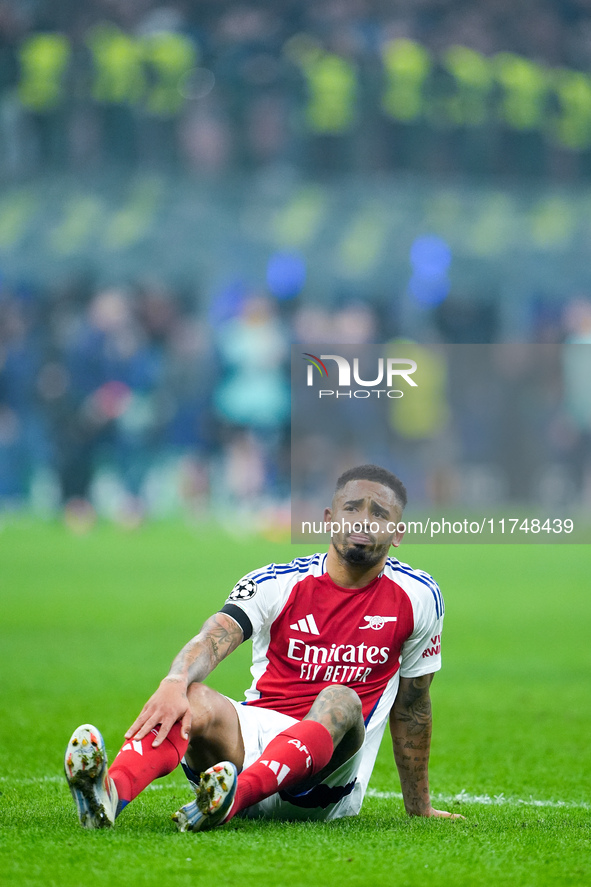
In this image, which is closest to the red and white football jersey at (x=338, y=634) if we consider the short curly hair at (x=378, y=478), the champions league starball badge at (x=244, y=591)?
the champions league starball badge at (x=244, y=591)

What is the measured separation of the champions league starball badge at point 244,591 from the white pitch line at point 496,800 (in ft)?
3.58

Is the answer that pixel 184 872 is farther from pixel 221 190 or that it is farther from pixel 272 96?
pixel 272 96

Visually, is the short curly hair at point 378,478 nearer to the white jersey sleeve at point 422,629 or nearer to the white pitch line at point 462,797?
the white jersey sleeve at point 422,629

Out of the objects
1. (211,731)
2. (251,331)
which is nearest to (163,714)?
(211,731)

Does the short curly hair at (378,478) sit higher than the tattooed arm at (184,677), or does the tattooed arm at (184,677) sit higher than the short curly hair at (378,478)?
the short curly hair at (378,478)

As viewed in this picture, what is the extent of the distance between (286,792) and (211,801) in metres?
0.43

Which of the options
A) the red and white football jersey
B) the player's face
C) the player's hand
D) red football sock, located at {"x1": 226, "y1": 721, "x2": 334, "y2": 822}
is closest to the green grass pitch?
red football sock, located at {"x1": 226, "y1": 721, "x2": 334, "y2": 822}

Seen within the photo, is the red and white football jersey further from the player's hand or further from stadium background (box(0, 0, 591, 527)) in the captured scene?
stadium background (box(0, 0, 591, 527))

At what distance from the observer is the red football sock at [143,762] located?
3.27 metres

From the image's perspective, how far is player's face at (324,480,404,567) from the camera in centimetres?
366

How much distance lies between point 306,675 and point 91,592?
6152mm

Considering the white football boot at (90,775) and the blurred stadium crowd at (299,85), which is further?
the blurred stadium crowd at (299,85)

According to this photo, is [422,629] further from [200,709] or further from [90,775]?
[90,775]

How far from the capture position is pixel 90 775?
308cm
